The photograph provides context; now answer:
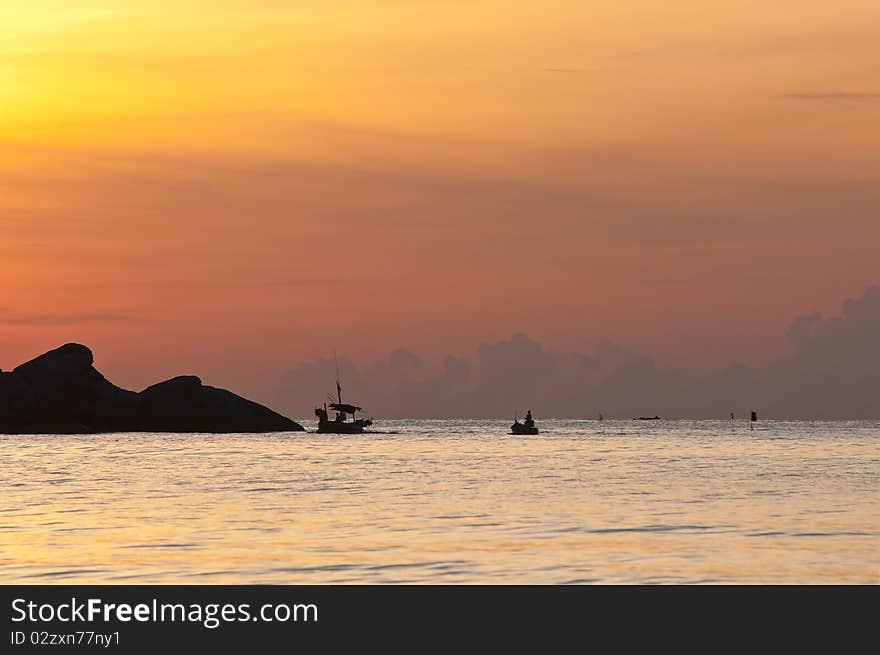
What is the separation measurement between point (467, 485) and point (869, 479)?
93.2 feet

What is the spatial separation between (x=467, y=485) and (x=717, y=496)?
16.2m

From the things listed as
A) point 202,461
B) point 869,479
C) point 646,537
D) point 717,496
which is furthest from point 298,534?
point 202,461

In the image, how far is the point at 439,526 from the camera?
5403 cm

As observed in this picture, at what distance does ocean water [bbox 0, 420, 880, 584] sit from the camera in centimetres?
4078

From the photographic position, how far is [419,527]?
176 feet

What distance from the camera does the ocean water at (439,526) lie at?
40.8 meters
